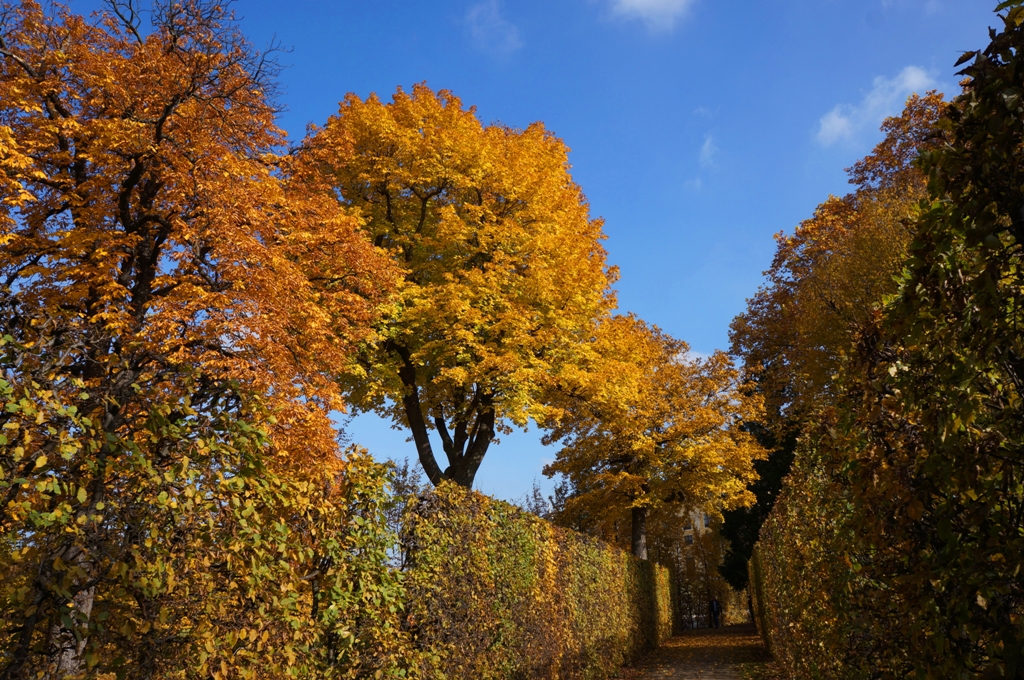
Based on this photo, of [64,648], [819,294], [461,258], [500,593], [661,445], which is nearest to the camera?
[64,648]

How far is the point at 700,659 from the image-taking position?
66.2 ft

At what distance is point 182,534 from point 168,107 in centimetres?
1035

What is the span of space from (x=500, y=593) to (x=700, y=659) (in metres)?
14.4

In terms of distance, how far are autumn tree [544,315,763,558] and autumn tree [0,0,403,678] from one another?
41.7 ft

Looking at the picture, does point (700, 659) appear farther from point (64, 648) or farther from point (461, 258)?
point (64, 648)

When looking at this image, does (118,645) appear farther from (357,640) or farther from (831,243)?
(831,243)

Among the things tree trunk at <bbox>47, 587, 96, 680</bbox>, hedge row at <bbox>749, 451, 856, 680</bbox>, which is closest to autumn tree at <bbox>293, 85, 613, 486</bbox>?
hedge row at <bbox>749, 451, 856, 680</bbox>

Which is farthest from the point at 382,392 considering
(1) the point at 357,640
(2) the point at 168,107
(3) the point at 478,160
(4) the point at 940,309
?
(4) the point at 940,309

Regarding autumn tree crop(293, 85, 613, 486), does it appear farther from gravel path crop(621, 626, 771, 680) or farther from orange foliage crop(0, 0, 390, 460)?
gravel path crop(621, 626, 771, 680)

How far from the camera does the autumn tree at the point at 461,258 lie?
17.1 m

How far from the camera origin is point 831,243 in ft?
86.5

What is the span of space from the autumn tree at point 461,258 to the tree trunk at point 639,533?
10.9 meters

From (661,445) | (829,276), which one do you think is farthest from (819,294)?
(661,445)

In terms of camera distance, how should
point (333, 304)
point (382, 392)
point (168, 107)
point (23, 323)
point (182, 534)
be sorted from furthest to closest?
point (382, 392) → point (333, 304) → point (168, 107) → point (23, 323) → point (182, 534)
